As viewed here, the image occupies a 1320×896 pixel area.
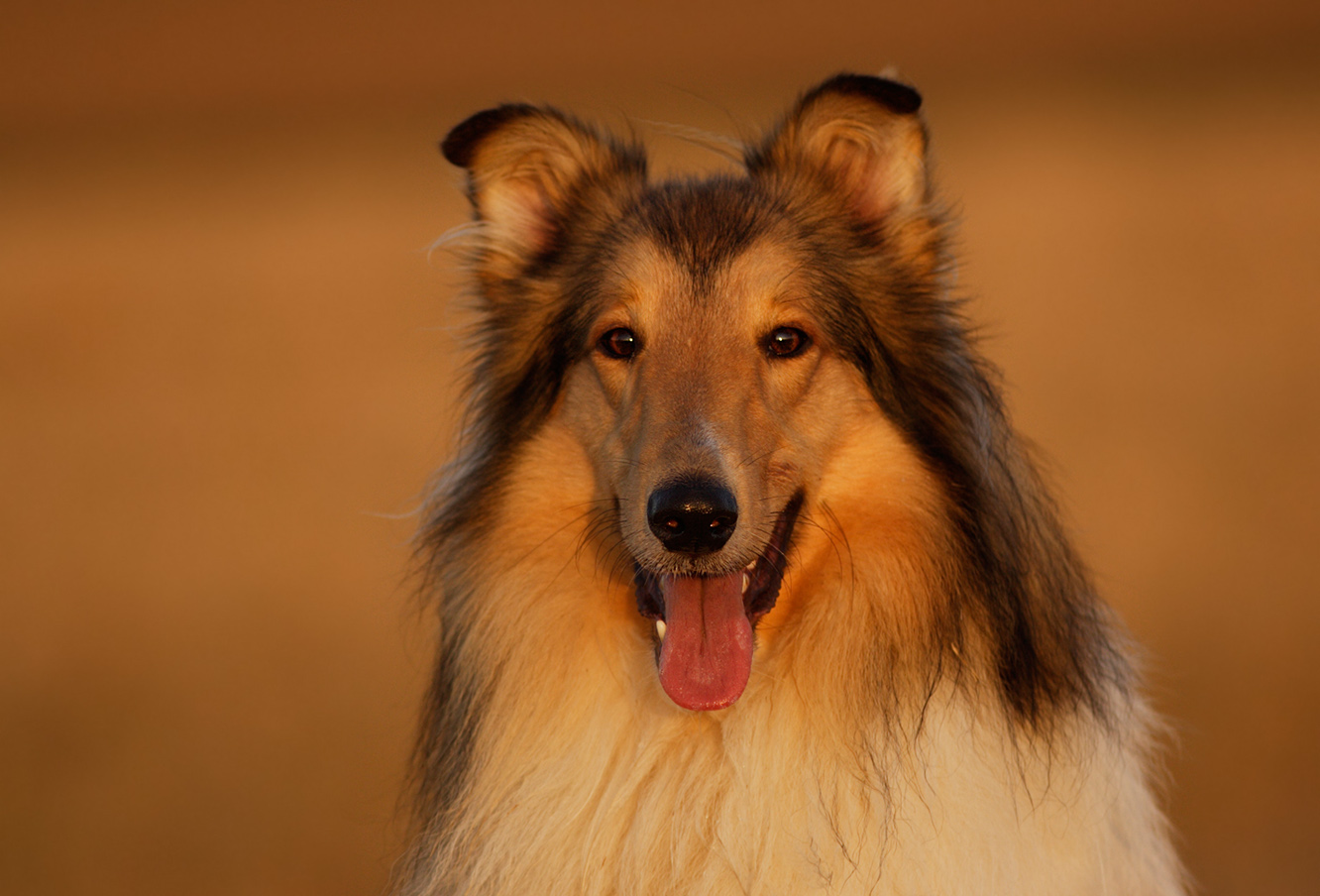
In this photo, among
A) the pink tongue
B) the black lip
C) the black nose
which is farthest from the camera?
the black lip

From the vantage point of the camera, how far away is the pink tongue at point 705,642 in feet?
8.21

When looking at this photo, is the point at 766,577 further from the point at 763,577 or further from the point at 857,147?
the point at 857,147

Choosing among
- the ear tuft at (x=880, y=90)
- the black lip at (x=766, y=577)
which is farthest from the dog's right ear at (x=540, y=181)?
the black lip at (x=766, y=577)

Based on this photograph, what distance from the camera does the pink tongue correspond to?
98.6 inches

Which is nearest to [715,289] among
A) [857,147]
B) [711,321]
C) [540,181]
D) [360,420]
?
[711,321]

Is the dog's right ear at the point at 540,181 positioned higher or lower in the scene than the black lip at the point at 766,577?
higher

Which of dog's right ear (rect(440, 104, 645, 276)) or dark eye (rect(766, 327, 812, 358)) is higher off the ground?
dog's right ear (rect(440, 104, 645, 276))

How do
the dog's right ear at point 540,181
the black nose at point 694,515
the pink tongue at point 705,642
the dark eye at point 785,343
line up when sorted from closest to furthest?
the black nose at point 694,515 → the pink tongue at point 705,642 → the dark eye at point 785,343 → the dog's right ear at point 540,181

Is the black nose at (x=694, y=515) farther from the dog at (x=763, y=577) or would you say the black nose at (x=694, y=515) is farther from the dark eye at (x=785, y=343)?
the dark eye at (x=785, y=343)

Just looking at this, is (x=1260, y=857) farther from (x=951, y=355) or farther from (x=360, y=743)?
(x=360, y=743)

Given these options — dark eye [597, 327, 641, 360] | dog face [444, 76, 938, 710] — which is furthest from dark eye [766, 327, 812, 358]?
dark eye [597, 327, 641, 360]

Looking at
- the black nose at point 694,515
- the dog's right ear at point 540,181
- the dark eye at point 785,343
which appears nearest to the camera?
the black nose at point 694,515

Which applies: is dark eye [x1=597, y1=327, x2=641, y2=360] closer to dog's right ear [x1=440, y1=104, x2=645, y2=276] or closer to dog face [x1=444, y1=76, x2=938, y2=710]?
dog face [x1=444, y1=76, x2=938, y2=710]

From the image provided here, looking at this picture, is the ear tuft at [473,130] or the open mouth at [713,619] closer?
the open mouth at [713,619]
